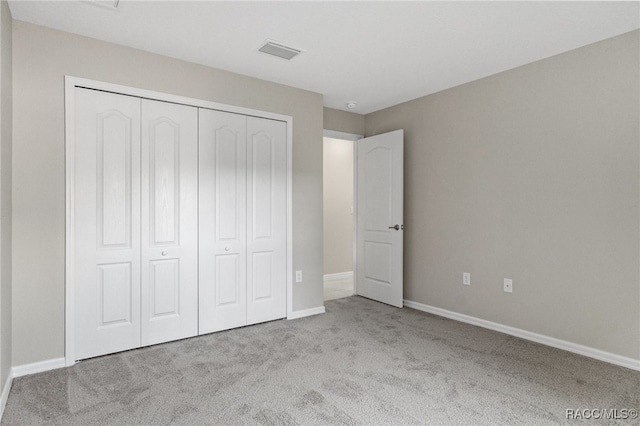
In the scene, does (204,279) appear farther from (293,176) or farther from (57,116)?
(57,116)

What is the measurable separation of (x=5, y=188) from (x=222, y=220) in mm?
1551

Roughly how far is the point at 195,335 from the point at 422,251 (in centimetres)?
254

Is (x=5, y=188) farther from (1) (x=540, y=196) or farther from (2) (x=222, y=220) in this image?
(1) (x=540, y=196)

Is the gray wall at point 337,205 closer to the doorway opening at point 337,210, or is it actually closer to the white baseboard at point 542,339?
the doorway opening at point 337,210

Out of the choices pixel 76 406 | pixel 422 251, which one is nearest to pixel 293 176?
pixel 422 251

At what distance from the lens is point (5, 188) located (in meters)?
2.21

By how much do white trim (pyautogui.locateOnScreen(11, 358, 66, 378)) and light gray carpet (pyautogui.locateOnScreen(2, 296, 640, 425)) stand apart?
73 millimetres

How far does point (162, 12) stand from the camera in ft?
7.85

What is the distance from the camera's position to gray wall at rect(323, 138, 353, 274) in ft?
19.3

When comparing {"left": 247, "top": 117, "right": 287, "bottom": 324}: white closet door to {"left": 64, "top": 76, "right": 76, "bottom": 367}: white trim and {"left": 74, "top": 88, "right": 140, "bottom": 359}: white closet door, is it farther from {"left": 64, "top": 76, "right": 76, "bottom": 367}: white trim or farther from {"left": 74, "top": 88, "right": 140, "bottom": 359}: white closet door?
{"left": 64, "top": 76, "right": 76, "bottom": 367}: white trim

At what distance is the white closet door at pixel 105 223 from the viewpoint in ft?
8.86

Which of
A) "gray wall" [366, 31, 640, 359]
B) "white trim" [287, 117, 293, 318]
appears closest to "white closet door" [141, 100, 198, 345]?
"white trim" [287, 117, 293, 318]

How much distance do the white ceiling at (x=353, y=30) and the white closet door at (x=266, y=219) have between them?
635 mm

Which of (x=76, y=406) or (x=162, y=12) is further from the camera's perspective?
(x=162, y=12)
